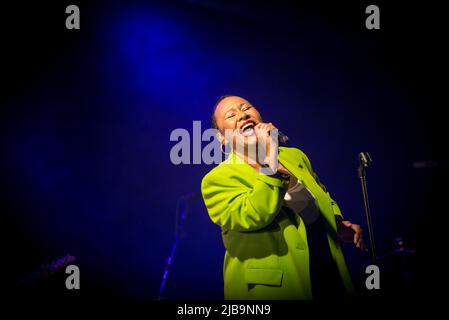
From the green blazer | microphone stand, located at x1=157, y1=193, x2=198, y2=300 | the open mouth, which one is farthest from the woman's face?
microphone stand, located at x1=157, y1=193, x2=198, y2=300

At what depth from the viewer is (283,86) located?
3.58 meters

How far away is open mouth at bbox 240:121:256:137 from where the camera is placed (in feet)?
6.29

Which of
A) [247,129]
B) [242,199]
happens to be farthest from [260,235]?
[247,129]

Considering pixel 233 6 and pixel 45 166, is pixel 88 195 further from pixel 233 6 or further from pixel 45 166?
pixel 233 6

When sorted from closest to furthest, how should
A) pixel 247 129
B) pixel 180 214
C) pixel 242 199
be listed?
pixel 242 199 < pixel 247 129 < pixel 180 214

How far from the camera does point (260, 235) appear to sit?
5.43 feet

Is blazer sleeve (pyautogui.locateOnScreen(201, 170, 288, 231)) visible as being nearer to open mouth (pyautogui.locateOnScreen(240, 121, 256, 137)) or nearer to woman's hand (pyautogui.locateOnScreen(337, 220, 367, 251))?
open mouth (pyautogui.locateOnScreen(240, 121, 256, 137))

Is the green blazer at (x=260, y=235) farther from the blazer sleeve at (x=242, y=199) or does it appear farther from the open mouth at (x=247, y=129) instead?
the open mouth at (x=247, y=129)

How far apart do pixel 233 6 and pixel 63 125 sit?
83.2 inches

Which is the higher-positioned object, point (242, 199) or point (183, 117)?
point (183, 117)

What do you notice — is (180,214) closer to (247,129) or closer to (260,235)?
(247,129)

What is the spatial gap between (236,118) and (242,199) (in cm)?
63

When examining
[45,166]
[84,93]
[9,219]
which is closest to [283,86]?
[84,93]

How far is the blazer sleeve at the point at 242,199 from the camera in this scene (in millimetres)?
1485
